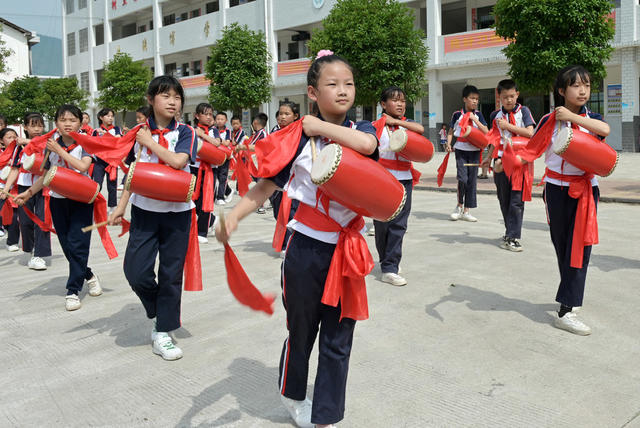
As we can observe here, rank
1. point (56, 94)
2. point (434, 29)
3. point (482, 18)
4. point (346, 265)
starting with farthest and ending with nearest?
point (56, 94) < point (482, 18) < point (434, 29) < point (346, 265)

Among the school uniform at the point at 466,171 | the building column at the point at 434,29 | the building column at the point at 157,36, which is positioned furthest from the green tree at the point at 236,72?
the school uniform at the point at 466,171

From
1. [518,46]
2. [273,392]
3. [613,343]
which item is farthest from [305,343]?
[518,46]

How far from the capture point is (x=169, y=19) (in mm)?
38281

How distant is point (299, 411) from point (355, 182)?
1.16 metres

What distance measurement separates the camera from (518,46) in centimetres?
1394

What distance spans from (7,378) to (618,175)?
45.3 feet

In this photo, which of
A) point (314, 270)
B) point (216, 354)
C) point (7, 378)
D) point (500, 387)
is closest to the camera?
point (314, 270)

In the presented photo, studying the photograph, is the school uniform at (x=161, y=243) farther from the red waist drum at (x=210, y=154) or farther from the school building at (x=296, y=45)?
the school building at (x=296, y=45)

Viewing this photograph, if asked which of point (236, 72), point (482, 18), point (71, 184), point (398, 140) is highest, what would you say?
point (482, 18)

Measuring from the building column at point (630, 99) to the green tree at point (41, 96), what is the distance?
1278 inches

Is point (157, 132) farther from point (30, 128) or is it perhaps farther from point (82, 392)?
point (30, 128)

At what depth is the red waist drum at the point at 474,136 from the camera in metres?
8.23

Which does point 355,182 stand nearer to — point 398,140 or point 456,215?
point 398,140

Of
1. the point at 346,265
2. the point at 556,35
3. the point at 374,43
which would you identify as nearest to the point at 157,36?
the point at 374,43
